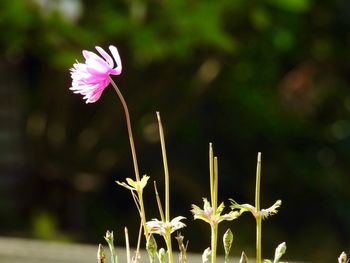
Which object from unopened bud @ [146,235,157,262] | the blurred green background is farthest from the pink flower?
the blurred green background

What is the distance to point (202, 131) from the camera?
7.56m

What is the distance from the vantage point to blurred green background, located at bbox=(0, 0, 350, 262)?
21.1ft

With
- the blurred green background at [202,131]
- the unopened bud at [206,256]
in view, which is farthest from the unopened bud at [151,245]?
the blurred green background at [202,131]

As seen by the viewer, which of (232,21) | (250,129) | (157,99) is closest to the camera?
(232,21)

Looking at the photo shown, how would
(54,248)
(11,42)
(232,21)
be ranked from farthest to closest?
(232,21) → (11,42) → (54,248)

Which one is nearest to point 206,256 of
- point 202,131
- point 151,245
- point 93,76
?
point 151,245

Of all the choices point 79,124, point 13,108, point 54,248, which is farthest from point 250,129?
point 54,248

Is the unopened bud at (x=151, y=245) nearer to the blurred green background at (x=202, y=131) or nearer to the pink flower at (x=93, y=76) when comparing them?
the pink flower at (x=93, y=76)

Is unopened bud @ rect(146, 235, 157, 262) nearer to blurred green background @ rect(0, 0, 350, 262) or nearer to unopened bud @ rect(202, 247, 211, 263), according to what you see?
unopened bud @ rect(202, 247, 211, 263)

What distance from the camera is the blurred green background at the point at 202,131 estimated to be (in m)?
6.42

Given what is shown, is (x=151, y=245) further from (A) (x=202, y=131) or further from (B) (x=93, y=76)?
(A) (x=202, y=131)

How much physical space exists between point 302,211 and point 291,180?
27 centimetres

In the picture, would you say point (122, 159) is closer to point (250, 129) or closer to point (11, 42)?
point (250, 129)

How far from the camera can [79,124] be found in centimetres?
698
